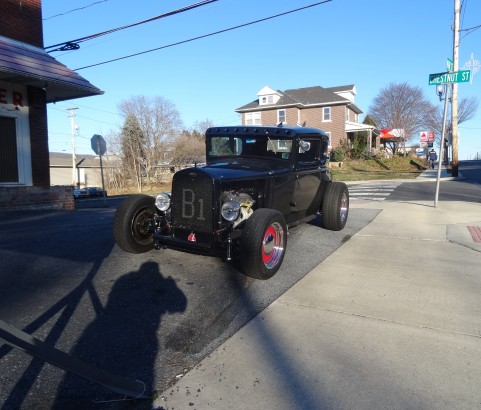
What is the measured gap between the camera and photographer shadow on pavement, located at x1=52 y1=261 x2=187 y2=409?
2.58 metres

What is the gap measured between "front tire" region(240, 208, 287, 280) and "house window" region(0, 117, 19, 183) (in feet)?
29.5

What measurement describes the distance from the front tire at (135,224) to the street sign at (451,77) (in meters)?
7.57

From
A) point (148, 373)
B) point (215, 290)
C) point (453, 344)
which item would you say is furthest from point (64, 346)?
point (453, 344)

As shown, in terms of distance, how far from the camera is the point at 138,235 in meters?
5.47

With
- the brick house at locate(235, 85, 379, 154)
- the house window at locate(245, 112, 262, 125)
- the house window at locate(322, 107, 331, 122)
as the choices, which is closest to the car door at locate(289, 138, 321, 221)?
the brick house at locate(235, 85, 379, 154)

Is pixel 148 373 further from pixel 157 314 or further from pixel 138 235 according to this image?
pixel 138 235

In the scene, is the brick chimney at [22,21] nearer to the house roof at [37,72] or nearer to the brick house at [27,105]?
the brick house at [27,105]

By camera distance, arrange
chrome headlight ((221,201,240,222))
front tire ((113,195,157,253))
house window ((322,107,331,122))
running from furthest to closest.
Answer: house window ((322,107,331,122))
front tire ((113,195,157,253))
chrome headlight ((221,201,240,222))

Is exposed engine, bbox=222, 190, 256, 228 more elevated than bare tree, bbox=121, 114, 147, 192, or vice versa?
bare tree, bbox=121, 114, 147, 192

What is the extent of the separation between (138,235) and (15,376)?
288 centimetres

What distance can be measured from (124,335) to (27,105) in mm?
9972

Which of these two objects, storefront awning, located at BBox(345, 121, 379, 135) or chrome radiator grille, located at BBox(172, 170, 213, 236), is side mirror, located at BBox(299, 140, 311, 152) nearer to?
chrome radiator grille, located at BBox(172, 170, 213, 236)

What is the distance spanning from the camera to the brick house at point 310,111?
38.1 m

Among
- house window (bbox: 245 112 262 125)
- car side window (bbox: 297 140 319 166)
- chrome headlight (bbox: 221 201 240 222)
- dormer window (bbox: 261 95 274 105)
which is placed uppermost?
dormer window (bbox: 261 95 274 105)
